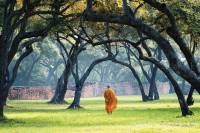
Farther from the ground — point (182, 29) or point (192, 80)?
point (182, 29)

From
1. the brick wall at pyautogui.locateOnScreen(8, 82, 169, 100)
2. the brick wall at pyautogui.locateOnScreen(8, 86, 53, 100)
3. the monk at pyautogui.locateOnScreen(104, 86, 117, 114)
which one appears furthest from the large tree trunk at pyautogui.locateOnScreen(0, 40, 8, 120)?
the brick wall at pyautogui.locateOnScreen(8, 86, 53, 100)

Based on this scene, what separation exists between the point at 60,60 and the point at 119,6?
70.9 meters

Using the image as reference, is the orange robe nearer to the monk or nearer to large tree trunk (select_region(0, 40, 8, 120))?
the monk

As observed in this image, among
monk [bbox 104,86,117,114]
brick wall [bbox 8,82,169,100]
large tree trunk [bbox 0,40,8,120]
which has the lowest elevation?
brick wall [bbox 8,82,169,100]

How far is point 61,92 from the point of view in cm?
5825

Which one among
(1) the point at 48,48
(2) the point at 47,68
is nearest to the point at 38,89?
(1) the point at 48,48

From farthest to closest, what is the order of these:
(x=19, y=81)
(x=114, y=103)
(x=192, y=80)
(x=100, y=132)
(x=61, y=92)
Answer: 1. (x=19, y=81)
2. (x=61, y=92)
3. (x=114, y=103)
4. (x=100, y=132)
5. (x=192, y=80)

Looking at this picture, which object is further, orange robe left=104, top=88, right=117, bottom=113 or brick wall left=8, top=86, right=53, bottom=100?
brick wall left=8, top=86, right=53, bottom=100

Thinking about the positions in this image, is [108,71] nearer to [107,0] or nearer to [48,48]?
[48,48]

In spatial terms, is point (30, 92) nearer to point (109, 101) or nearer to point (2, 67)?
point (109, 101)

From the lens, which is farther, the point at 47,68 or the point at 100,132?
the point at 47,68

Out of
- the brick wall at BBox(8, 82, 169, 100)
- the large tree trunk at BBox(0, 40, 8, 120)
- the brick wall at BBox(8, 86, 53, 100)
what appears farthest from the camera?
the brick wall at BBox(8, 82, 169, 100)

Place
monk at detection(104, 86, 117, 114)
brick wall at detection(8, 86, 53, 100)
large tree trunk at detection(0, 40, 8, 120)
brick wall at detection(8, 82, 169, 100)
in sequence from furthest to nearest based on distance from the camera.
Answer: brick wall at detection(8, 82, 169, 100), brick wall at detection(8, 86, 53, 100), monk at detection(104, 86, 117, 114), large tree trunk at detection(0, 40, 8, 120)

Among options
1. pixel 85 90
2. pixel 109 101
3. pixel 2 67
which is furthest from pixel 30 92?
pixel 2 67
